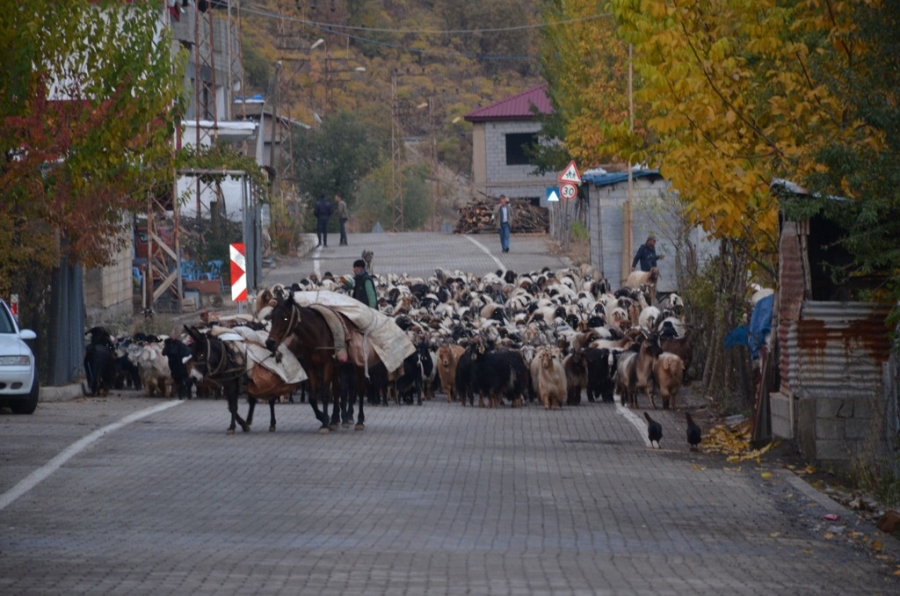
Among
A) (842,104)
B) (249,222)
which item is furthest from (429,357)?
(249,222)

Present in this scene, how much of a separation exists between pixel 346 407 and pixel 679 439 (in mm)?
4258

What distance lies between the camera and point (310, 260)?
49.5 m

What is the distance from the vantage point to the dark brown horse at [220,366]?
18.2 meters

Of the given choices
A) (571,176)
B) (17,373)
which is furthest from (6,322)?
(571,176)

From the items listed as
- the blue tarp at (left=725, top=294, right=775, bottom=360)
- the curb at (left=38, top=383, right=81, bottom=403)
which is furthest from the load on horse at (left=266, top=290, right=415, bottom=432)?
the curb at (left=38, top=383, right=81, bottom=403)

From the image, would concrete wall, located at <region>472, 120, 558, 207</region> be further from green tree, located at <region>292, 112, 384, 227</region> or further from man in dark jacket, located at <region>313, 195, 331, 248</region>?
man in dark jacket, located at <region>313, 195, 331, 248</region>

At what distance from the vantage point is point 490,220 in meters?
62.5

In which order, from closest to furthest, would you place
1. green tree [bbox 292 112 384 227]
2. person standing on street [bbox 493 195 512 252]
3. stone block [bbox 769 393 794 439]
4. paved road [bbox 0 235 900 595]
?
paved road [bbox 0 235 900 595] → stone block [bbox 769 393 794 439] → person standing on street [bbox 493 195 512 252] → green tree [bbox 292 112 384 227]

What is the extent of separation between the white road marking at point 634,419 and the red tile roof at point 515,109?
5039cm

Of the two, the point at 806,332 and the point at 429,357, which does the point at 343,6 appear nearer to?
the point at 429,357

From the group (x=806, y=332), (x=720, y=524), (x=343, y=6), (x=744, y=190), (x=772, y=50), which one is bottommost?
(x=720, y=524)

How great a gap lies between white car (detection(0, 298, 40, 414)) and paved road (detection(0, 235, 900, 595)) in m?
0.82

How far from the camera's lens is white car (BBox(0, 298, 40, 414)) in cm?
2009

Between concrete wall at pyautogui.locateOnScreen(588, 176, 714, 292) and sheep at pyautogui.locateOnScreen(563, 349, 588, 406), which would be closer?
sheep at pyautogui.locateOnScreen(563, 349, 588, 406)
